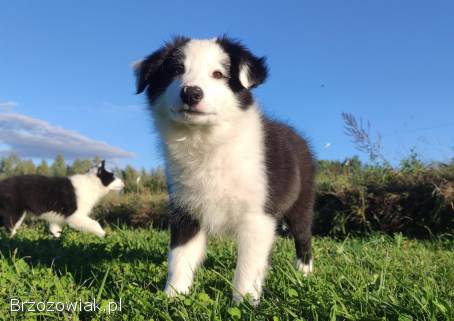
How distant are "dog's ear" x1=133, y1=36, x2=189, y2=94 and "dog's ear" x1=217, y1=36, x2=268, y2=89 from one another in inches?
16.2

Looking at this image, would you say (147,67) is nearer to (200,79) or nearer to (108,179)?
(200,79)

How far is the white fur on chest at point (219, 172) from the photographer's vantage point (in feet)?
11.5

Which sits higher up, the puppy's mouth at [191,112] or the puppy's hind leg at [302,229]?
the puppy's mouth at [191,112]

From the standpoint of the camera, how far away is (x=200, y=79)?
3.47m

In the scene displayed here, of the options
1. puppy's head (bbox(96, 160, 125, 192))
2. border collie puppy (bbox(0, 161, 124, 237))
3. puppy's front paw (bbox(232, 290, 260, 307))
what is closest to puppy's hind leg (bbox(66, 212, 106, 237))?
border collie puppy (bbox(0, 161, 124, 237))

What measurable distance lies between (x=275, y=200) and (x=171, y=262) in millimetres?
883

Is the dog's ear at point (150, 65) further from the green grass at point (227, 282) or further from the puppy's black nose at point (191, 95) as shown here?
the green grass at point (227, 282)

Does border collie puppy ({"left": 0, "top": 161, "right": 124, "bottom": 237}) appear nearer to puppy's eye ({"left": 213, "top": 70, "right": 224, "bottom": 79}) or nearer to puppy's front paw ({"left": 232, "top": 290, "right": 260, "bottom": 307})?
puppy's eye ({"left": 213, "top": 70, "right": 224, "bottom": 79})

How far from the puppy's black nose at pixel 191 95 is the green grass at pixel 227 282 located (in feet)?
3.77

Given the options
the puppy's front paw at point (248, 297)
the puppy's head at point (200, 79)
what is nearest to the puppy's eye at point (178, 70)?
the puppy's head at point (200, 79)

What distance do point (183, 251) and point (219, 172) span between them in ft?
2.10

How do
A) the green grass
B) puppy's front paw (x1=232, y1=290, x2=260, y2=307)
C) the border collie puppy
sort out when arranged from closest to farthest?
the green grass < puppy's front paw (x1=232, y1=290, x2=260, y2=307) < the border collie puppy

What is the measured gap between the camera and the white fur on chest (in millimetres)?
3498

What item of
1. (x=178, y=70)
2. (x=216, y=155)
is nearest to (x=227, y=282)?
(x=216, y=155)
